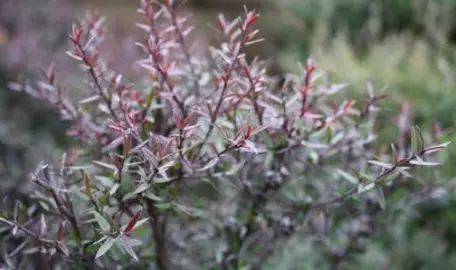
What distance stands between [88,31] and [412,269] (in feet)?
6.80

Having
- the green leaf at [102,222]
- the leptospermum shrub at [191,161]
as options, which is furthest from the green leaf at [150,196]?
the green leaf at [102,222]

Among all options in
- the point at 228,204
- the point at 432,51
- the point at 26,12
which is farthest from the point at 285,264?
the point at 26,12

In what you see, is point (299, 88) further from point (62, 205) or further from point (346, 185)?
point (62, 205)

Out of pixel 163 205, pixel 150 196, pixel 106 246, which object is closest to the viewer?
pixel 106 246

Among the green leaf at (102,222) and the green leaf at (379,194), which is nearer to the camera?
the green leaf at (102,222)

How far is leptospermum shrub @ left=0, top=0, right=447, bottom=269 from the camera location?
1444mm

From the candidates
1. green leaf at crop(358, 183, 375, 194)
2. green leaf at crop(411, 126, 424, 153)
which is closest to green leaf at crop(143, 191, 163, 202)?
green leaf at crop(358, 183, 375, 194)

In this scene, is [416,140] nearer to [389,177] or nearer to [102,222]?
[389,177]

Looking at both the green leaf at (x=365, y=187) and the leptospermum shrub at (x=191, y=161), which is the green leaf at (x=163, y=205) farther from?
the green leaf at (x=365, y=187)

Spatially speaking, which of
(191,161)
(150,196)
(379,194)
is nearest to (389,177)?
(379,194)

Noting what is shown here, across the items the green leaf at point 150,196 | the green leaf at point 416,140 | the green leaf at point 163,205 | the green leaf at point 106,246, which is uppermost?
the green leaf at point 416,140

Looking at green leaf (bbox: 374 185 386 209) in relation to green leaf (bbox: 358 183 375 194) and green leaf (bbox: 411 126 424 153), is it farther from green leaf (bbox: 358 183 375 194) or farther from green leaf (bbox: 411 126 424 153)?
green leaf (bbox: 411 126 424 153)

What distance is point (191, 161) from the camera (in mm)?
1517

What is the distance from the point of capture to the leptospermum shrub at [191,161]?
4.74 ft
